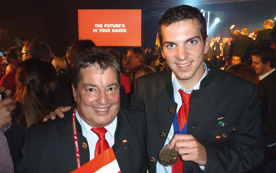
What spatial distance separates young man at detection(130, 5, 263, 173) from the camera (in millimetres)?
1747

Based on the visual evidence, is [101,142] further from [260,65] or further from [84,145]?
[260,65]

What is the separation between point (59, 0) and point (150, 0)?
4.37 meters

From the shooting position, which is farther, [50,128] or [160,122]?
[160,122]

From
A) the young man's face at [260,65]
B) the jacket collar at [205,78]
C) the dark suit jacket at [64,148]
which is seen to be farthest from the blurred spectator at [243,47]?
the dark suit jacket at [64,148]

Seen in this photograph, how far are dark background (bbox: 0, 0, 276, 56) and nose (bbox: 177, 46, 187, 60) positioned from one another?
10.4m

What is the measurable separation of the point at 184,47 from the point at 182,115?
1.69 feet

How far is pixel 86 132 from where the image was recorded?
1808 mm

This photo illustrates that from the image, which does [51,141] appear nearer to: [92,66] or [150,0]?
[92,66]

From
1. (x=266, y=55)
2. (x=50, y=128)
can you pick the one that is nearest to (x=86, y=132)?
(x=50, y=128)

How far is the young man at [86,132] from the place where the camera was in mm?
1666

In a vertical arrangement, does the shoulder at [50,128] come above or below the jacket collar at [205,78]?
below

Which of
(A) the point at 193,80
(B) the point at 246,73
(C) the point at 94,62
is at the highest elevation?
(C) the point at 94,62

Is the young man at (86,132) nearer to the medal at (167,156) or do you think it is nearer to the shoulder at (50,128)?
the shoulder at (50,128)

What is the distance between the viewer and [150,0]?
12.0 m
